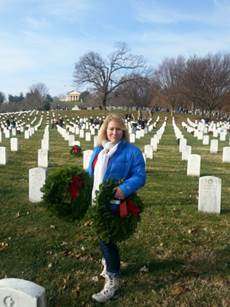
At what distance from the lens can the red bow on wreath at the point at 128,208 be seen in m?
4.35

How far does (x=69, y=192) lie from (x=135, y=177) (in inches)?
32.1

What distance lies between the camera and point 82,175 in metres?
4.69

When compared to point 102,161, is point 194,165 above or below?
below

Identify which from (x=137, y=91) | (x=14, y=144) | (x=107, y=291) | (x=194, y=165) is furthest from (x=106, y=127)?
(x=137, y=91)

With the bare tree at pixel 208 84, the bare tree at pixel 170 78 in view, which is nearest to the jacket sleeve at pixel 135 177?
the bare tree at pixel 208 84

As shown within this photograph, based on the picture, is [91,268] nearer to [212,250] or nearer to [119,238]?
[119,238]

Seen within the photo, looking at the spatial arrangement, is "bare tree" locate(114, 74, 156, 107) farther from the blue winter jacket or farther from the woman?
the blue winter jacket

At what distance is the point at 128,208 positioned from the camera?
14.5ft

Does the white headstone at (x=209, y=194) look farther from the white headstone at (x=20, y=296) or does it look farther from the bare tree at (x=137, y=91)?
the bare tree at (x=137, y=91)

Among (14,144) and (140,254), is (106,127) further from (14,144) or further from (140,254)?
(14,144)

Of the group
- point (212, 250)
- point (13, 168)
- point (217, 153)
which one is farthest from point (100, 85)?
point (212, 250)

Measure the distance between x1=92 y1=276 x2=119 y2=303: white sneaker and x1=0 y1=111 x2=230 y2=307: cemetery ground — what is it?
0.25ft

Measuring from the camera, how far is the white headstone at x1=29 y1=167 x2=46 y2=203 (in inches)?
334

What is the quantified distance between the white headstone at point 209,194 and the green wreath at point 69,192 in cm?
348
